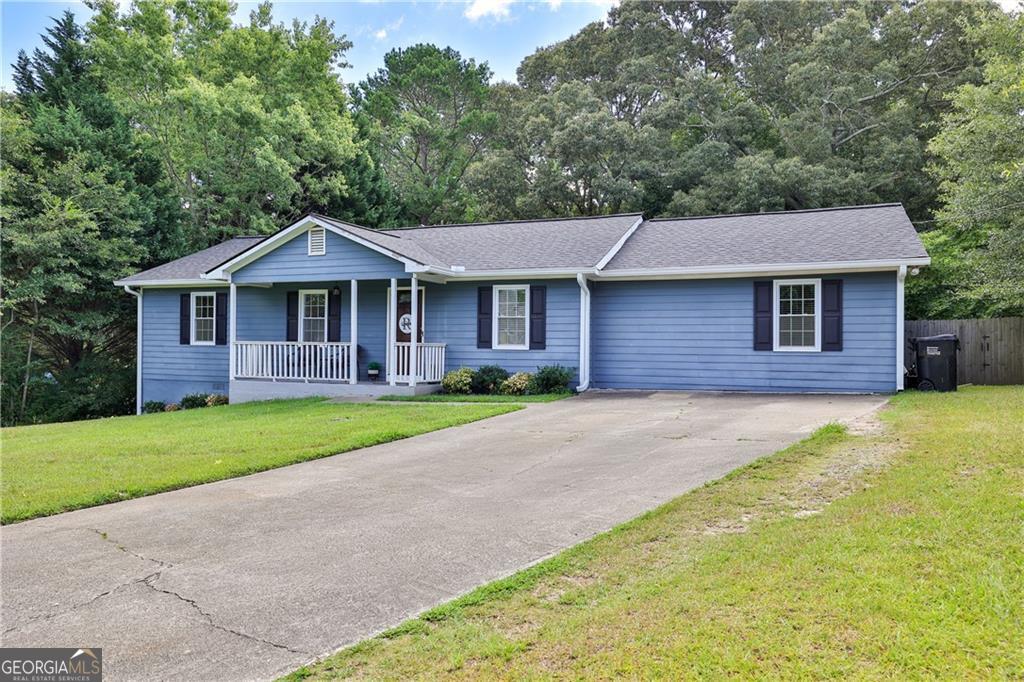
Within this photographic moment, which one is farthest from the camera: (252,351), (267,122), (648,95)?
(648,95)

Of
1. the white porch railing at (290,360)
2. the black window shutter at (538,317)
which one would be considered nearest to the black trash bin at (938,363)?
the black window shutter at (538,317)

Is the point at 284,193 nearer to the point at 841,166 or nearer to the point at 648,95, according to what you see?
the point at 648,95

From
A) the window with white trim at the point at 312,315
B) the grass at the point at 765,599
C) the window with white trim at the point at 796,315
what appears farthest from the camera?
the window with white trim at the point at 312,315

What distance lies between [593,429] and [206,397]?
1193 centimetres

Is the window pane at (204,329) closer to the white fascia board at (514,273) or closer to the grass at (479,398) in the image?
the grass at (479,398)

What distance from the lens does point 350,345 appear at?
15125 millimetres

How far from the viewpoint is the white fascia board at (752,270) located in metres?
12.5

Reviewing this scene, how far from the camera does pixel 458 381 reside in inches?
585

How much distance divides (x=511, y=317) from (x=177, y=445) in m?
8.19

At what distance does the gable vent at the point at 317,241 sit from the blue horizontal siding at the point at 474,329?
258 centimetres

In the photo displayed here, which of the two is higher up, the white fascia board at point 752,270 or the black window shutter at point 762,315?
the white fascia board at point 752,270

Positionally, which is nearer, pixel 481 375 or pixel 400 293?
pixel 481 375

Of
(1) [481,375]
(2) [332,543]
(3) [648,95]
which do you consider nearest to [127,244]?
(1) [481,375]

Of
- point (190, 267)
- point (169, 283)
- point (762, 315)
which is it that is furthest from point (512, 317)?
point (190, 267)
